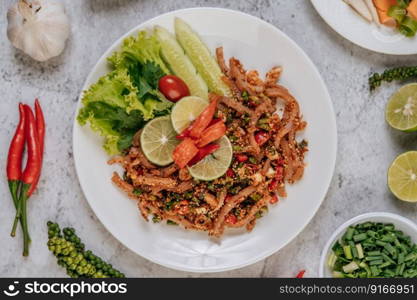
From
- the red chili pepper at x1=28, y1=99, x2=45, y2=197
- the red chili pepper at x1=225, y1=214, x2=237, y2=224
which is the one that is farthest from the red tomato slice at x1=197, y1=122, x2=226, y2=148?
the red chili pepper at x1=28, y1=99, x2=45, y2=197

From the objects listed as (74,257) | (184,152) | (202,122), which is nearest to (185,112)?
(202,122)

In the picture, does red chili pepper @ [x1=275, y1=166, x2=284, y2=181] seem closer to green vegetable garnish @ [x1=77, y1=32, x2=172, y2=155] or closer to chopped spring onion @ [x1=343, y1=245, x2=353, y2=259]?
chopped spring onion @ [x1=343, y1=245, x2=353, y2=259]

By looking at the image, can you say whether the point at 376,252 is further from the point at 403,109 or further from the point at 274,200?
the point at 403,109

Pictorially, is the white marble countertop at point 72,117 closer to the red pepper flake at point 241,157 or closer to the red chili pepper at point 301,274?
the red chili pepper at point 301,274

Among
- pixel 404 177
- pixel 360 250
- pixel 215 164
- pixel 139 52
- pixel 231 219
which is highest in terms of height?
pixel 139 52

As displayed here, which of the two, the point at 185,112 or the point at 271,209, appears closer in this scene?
the point at 185,112

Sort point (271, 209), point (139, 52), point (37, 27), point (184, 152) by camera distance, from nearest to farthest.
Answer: point (184, 152)
point (139, 52)
point (37, 27)
point (271, 209)
